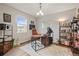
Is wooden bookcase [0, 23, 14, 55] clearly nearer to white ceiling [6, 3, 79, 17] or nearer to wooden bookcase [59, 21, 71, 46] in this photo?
white ceiling [6, 3, 79, 17]

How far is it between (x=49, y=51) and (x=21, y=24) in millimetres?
851

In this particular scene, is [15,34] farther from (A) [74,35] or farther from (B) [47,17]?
(A) [74,35]

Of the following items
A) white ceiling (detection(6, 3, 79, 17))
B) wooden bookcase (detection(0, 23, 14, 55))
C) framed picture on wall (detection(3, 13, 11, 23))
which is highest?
white ceiling (detection(6, 3, 79, 17))

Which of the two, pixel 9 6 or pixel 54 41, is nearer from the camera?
pixel 9 6

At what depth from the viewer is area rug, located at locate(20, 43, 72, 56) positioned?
2.16 m

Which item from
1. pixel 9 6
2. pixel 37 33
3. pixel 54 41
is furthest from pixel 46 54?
pixel 9 6

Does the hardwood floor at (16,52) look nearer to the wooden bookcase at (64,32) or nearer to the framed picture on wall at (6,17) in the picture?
the framed picture on wall at (6,17)

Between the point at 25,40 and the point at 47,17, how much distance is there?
0.70 metres

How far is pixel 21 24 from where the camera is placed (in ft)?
7.40

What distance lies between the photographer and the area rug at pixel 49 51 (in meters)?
2.16

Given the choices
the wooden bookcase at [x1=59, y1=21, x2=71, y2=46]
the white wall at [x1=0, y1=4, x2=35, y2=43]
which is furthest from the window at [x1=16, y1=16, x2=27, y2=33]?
the wooden bookcase at [x1=59, y1=21, x2=71, y2=46]

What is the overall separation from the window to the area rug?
0.35 metres

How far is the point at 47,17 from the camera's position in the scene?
2.24 metres

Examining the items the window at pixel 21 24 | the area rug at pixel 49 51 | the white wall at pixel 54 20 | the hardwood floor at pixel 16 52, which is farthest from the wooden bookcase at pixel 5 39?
the white wall at pixel 54 20
